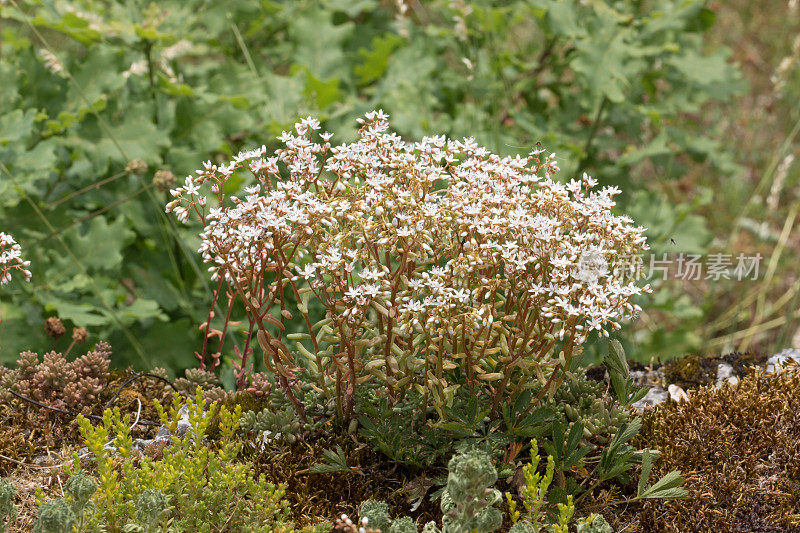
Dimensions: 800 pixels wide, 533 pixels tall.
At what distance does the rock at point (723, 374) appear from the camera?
106 inches

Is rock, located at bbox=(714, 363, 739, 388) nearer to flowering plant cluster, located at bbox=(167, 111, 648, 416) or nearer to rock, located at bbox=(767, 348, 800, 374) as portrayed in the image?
rock, located at bbox=(767, 348, 800, 374)

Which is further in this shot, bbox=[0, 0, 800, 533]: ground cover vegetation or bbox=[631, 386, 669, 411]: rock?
bbox=[631, 386, 669, 411]: rock

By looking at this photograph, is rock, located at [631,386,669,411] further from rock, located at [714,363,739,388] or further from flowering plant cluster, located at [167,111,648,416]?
flowering plant cluster, located at [167,111,648,416]

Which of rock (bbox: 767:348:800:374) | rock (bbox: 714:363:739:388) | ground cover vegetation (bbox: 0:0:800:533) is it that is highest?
rock (bbox: 767:348:800:374)

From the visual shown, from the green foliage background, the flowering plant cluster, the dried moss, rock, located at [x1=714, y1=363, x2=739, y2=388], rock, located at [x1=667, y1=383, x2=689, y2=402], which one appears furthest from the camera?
the green foliage background

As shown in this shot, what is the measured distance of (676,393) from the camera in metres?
2.64

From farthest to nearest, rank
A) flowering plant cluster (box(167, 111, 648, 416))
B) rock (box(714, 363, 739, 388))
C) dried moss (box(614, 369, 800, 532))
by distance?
rock (box(714, 363, 739, 388)), dried moss (box(614, 369, 800, 532)), flowering plant cluster (box(167, 111, 648, 416))

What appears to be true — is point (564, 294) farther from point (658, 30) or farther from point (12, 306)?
point (658, 30)

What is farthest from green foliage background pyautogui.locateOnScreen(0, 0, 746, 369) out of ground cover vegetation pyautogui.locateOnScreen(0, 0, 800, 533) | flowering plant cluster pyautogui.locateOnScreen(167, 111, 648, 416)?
flowering plant cluster pyautogui.locateOnScreen(167, 111, 648, 416)

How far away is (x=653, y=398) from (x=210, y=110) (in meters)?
2.45

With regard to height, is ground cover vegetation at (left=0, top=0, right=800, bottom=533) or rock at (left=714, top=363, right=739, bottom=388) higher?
rock at (left=714, top=363, right=739, bottom=388)

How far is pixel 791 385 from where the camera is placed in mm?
2500

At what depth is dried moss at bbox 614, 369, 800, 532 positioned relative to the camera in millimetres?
2102

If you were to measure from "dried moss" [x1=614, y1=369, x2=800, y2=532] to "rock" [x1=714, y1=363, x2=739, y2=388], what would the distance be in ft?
0.45
